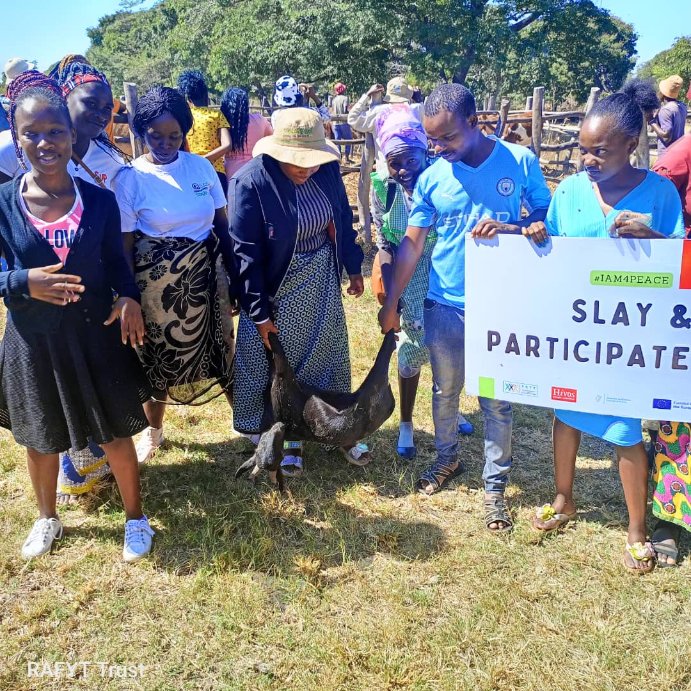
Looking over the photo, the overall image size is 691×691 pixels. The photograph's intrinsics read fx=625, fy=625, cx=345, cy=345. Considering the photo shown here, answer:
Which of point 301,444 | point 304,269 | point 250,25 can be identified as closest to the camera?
point 304,269

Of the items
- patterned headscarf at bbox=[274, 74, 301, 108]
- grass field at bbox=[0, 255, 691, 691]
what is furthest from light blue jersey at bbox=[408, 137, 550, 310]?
patterned headscarf at bbox=[274, 74, 301, 108]

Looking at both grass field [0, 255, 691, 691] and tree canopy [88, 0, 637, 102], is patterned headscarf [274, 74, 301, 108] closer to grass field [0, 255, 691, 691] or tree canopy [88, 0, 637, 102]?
grass field [0, 255, 691, 691]

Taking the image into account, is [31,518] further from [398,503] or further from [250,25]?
[250,25]

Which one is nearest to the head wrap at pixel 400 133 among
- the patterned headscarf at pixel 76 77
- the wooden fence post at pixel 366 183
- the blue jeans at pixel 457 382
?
the blue jeans at pixel 457 382

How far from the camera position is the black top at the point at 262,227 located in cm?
288

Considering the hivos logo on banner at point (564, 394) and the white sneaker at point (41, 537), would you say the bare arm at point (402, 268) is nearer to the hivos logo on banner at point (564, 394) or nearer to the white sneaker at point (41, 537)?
the hivos logo on banner at point (564, 394)

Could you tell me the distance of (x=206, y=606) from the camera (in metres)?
2.61

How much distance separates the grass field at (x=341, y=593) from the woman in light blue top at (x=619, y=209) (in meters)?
0.39

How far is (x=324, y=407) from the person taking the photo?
314cm

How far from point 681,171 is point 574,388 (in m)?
1.56

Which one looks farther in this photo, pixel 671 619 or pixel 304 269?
pixel 304 269

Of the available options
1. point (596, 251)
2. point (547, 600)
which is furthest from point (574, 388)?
point (547, 600)

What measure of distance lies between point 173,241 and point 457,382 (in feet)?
5.05

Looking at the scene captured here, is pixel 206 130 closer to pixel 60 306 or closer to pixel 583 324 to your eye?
pixel 60 306
